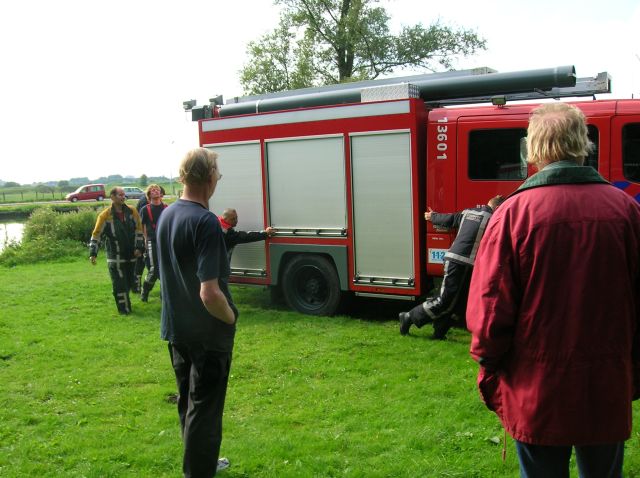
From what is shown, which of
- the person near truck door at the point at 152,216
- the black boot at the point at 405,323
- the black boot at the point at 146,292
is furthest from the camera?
the black boot at the point at 146,292

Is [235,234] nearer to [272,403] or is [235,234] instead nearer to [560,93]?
[272,403]

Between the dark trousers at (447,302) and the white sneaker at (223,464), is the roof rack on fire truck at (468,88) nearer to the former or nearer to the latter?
the dark trousers at (447,302)

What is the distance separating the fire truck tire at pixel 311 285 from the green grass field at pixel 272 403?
8.9 inches

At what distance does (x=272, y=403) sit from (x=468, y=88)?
457 cm

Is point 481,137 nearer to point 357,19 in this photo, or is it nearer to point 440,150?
point 440,150

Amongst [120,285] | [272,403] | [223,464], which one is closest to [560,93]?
[272,403]

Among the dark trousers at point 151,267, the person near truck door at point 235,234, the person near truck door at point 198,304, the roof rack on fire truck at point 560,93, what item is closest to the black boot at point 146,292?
the dark trousers at point 151,267

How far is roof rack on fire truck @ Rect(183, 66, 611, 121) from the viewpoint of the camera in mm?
7270

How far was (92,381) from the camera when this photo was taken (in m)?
6.10

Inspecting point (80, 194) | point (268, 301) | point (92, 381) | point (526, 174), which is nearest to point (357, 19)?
point (268, 301)

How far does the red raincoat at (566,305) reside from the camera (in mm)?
2248

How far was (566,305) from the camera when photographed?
227 centimetres

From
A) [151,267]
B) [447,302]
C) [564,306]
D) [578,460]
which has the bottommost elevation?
[447,302]

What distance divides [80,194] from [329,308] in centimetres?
4853
